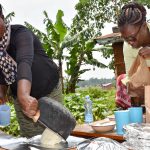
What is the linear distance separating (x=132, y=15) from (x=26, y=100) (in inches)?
42.5

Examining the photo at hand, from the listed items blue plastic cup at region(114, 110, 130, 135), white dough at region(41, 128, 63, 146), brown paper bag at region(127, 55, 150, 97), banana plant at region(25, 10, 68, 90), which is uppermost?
banana plant at region(25, 10, 68, 90)

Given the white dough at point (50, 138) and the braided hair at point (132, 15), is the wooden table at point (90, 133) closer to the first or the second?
the white dough at point (50, 138)

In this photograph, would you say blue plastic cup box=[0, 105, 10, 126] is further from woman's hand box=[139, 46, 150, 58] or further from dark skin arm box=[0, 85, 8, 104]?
woman's hand box=[139, 46, 150, 58]

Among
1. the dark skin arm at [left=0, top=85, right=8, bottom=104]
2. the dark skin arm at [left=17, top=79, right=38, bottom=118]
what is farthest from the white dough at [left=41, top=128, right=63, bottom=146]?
the dark skin arm at [left=0, top=85, right=8, bottom=104]

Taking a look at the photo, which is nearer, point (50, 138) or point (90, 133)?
point (50, 138)

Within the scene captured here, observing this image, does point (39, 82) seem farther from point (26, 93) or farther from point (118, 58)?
point (118, 58)

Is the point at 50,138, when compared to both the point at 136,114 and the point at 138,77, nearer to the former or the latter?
the point at 136,114

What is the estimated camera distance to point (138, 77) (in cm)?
215

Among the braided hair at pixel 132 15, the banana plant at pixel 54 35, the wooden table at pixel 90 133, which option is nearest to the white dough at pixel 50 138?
the wooden table at pixel 90 133

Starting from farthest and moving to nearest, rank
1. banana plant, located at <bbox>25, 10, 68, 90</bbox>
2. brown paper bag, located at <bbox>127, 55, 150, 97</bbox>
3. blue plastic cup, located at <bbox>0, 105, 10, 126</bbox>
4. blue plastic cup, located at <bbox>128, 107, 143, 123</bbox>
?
1. banana plant, located at <bbox>25, 10, 68, 90</bbox>
2. blue plastic cup, located at <bbox>0, 105, 10, 126</bbox>
3. brown paper bag, located at <bbox>127, 55, 150, 97</bbox>
4. blue plastic cup, located at <bbox>128, 107, 143, 123</bbox>

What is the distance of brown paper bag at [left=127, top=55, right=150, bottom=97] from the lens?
2127 mm

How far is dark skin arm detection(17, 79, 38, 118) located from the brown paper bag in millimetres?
837

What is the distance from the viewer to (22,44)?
1.83m

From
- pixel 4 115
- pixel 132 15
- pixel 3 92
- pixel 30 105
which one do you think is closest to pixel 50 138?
pixel 30 105
